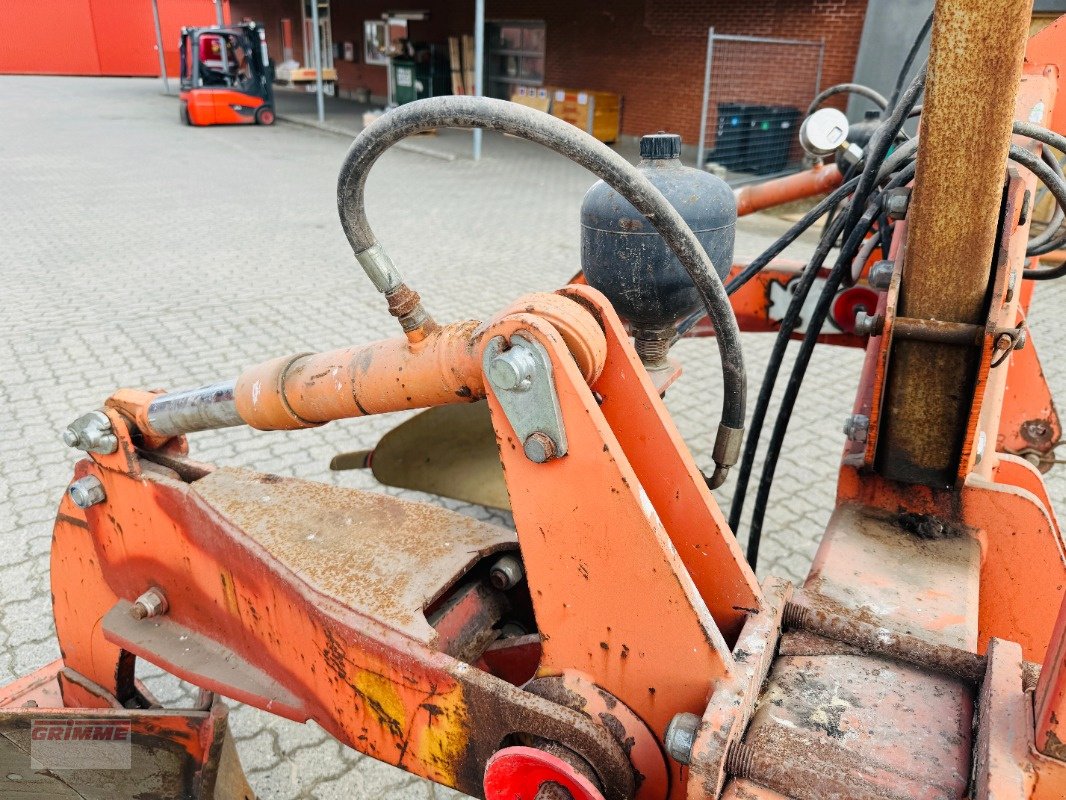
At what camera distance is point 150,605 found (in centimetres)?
165

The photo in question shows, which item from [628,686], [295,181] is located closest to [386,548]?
[628,686]

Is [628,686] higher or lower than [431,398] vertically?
lower

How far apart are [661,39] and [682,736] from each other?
1528 cm

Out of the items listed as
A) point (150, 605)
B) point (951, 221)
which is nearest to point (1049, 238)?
point (951, 221)

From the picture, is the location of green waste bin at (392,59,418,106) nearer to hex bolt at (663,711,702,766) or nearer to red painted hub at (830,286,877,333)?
red painted hub at (830,286,877,333)

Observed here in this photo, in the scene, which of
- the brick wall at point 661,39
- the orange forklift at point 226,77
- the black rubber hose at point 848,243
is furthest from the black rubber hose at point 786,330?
the orange forklift at point 226,77

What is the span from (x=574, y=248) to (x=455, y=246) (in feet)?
4.17

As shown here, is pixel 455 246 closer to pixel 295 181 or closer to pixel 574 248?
pixel 574 248

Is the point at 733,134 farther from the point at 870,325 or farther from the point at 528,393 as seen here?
the point at 528,393

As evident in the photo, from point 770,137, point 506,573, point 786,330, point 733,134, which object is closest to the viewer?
point 506,573

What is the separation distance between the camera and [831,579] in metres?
1.57

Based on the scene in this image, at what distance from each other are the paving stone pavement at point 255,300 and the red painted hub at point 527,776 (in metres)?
1.29

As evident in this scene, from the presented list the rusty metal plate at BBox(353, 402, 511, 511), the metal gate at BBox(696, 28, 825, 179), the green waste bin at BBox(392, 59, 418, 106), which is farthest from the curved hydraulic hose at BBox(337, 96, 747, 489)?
→ the green waste bin at BBox(392, 59, 418, 106)

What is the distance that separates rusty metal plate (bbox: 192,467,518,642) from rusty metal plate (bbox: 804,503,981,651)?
2.10 feet
